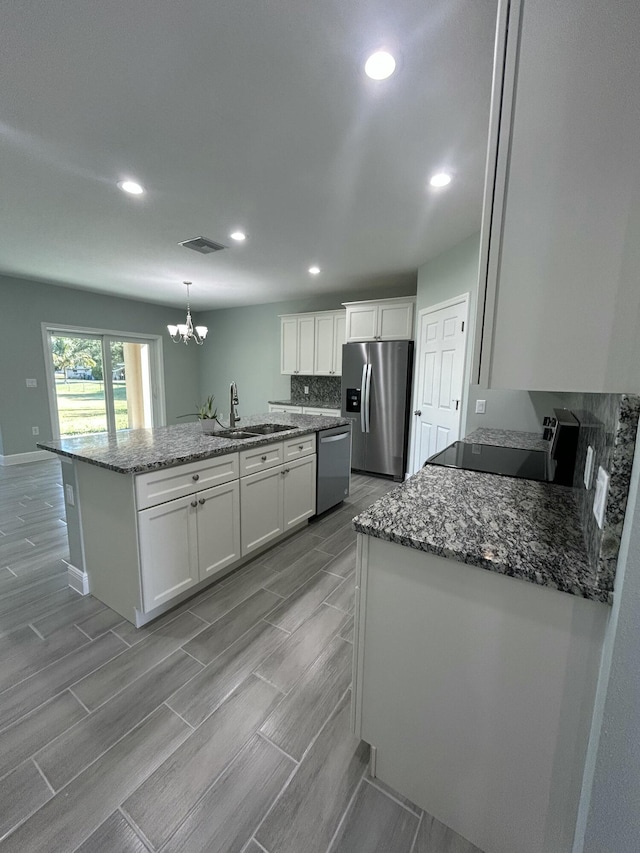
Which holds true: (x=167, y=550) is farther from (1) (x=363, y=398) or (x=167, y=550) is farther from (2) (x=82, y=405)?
(2) (x=82, y=405)

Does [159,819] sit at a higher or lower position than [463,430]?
lower

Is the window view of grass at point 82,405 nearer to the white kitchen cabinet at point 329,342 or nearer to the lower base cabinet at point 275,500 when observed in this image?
the white kitchen cabinet at point 329,342

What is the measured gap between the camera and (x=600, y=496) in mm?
828

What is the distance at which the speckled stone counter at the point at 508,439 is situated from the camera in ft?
7.57

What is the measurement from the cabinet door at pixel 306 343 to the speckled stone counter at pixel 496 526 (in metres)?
4.16

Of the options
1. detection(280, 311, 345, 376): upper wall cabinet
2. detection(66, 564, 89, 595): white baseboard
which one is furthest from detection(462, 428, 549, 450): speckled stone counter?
→ detection(280, 311, 345, 376): upper wall cabinet

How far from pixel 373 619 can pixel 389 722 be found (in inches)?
13.8

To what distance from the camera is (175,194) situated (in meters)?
2.41

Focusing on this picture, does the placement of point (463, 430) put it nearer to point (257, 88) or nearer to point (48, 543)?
point (257, 88)

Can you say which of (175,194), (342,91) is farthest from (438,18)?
(175,194)

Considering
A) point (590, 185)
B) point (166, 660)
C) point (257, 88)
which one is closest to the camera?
point (590, 185)

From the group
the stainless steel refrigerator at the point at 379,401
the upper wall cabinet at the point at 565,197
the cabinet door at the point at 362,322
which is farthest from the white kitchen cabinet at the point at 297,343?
the upper wall cabinet at the point at 565,197

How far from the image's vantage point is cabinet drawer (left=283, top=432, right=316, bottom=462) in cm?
274

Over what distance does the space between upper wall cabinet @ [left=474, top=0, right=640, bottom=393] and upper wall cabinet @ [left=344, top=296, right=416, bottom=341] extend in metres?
3.63
